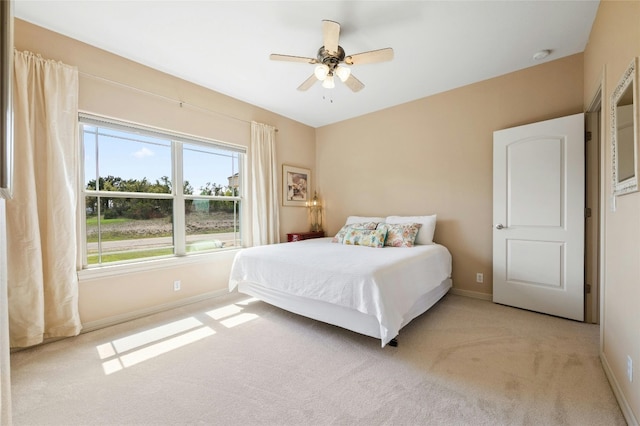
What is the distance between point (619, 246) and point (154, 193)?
4078 mm

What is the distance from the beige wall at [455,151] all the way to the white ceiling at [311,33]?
0.25 metres

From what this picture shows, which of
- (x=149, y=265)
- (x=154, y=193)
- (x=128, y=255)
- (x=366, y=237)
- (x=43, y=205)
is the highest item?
(x=154, y=193)

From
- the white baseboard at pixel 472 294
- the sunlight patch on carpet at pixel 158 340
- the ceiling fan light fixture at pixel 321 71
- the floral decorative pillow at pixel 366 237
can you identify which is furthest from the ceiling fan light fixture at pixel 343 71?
the white baseboard at pixel 472 294

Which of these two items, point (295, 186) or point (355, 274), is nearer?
point (355, 274)

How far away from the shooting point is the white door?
257cm

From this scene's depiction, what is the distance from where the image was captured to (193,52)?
262 centimetres

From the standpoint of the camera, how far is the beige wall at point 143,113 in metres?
2.44

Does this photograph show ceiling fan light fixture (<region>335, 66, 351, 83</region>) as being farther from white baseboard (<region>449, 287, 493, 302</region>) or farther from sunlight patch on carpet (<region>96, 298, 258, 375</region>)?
white baseboard (<region>449, 287, 493, 302</region>)

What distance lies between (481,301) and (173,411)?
3275 millimetres

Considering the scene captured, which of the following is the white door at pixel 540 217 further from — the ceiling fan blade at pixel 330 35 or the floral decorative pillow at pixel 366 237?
the ceiling fan blade at pixel 330 35

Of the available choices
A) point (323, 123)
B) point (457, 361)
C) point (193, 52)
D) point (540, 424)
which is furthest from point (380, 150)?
point (540, 424)

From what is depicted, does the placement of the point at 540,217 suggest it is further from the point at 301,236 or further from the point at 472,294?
the point at 301,236

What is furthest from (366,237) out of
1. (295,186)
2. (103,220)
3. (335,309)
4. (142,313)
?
(103,220)

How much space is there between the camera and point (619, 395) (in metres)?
1.49
